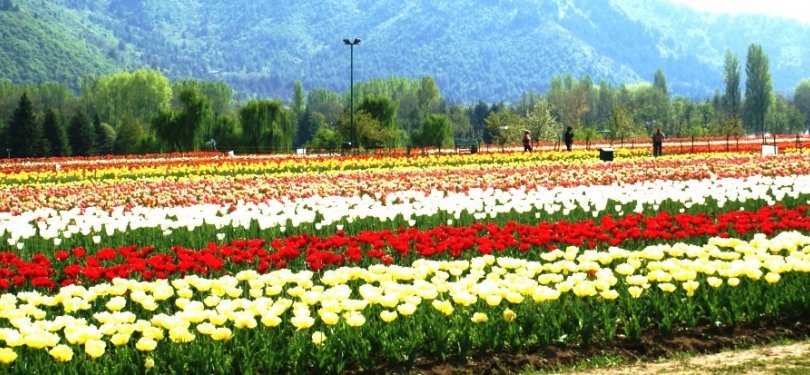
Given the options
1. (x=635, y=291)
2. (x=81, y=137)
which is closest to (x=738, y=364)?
(x=635, y=291)

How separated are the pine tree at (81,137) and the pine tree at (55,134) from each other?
120 inches

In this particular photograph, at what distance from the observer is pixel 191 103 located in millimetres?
60469

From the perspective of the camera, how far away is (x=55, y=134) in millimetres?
73562

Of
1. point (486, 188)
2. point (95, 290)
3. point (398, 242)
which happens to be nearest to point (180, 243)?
point (398, 242)

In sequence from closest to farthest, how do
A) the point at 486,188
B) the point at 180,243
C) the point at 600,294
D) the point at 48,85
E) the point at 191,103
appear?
the point at 600,294, the point at 180,243, the point at 486,188, the point at 191,103, the point at 48,85

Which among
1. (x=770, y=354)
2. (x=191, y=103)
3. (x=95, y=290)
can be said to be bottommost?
(x=770, y=354)

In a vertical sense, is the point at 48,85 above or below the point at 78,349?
above

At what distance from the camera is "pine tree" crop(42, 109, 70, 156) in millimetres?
73375

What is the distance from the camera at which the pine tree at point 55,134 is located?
241ft

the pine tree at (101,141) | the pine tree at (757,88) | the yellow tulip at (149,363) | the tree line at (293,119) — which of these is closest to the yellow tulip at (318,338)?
the yellow tulip at (149,363)

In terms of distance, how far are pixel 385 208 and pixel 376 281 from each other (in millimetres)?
5590

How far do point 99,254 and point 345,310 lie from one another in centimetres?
347

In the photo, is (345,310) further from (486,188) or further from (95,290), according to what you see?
(486,188)

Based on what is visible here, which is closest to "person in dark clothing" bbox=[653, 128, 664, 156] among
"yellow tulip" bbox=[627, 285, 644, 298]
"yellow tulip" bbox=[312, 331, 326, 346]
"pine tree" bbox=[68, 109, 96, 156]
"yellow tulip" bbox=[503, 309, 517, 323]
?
"yellow tulip" bbox=[627, 285, 644, 298]
